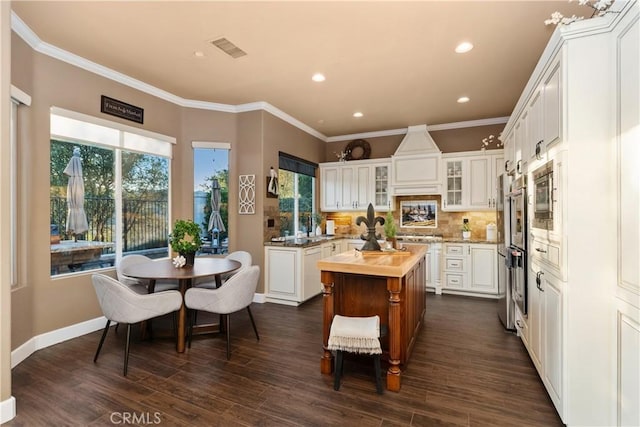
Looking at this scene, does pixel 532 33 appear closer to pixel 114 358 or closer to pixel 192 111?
pixel 192 111

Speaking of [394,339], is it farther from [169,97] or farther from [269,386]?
[169,97]

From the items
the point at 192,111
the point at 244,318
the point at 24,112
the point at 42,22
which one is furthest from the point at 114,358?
the point at 192,111

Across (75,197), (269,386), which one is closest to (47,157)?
(75,197)

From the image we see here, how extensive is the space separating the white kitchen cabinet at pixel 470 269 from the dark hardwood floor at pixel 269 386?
5.53 feet

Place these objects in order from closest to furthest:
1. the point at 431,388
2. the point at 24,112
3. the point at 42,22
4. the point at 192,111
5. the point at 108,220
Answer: the point at 431,388, the point at 42,22, the point at 24,112, the point at 108,220, the point at 192,111

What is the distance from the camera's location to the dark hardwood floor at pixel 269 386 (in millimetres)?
2041

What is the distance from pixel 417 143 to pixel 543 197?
359cm

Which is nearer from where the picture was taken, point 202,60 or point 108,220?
point 202,60

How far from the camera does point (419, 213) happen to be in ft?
19.7

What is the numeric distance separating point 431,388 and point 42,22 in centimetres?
445

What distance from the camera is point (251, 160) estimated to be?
4.77 m

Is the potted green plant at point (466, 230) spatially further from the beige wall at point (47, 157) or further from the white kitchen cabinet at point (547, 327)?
the beige wall at point (47, 157)

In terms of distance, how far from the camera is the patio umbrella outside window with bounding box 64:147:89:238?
134 inches

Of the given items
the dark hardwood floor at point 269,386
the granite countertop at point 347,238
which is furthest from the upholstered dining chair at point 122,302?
the granite countertop at point 347,238
